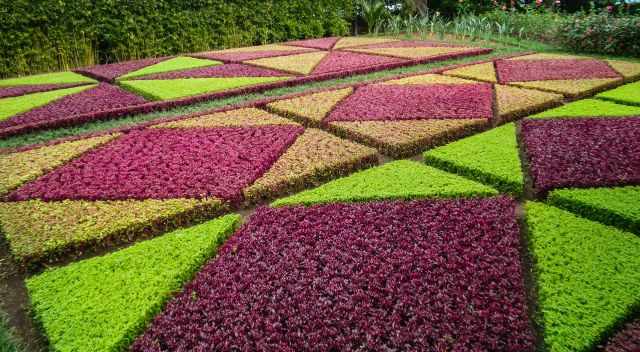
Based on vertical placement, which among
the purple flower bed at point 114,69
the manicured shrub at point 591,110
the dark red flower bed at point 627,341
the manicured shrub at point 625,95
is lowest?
the dark red flower bed at point 627,341

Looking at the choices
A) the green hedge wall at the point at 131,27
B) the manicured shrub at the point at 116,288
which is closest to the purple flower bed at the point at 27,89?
the green hedge wall at the point at 131,27

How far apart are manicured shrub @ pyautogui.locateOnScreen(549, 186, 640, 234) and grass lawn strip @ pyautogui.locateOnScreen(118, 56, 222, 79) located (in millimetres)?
8762

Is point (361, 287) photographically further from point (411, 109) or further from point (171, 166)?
point (411, 109)

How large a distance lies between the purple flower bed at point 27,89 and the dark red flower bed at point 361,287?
7501 mm

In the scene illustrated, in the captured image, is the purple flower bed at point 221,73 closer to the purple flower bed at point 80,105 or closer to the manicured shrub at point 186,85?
the manicured shrub at point 186,85

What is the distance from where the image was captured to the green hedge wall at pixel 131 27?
10961 millimetres

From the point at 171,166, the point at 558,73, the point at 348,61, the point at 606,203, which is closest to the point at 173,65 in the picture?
the point at 348,61

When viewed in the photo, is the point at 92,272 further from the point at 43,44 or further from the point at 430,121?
the point at 43,44

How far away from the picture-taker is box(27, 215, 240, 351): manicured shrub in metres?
2.44

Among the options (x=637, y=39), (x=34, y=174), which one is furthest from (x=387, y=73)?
(x=34, y=174)

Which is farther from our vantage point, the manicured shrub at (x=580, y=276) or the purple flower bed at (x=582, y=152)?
the purple flower bed at (x=582, y=152)

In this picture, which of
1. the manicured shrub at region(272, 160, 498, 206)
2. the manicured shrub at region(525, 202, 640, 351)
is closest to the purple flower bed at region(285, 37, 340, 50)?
the manicured shrub at region(272, 160, 498, 206)

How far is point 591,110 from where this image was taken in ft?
20.3

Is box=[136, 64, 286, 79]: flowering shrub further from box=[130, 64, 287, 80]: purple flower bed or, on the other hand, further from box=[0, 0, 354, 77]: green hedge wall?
box=[0, 0, 354, 77]: green hedge wall
